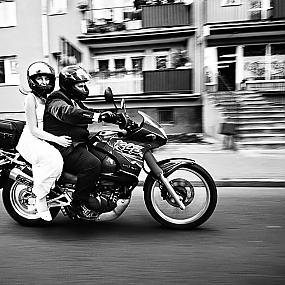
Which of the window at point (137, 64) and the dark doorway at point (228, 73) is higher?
the window at point (137, 64)

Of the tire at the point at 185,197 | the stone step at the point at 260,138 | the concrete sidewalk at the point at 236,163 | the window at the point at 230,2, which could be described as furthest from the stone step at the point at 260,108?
the tire at the point at 185,197

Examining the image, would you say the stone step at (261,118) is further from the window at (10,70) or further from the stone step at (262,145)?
the window at (10,70)

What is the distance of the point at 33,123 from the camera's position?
4156mm

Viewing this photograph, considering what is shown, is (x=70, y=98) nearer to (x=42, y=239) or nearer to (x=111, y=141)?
(x=111, y=141)

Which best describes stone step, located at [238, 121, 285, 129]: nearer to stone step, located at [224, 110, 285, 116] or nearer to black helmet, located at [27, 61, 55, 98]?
stone step, located at [224, 110, 285, 116]

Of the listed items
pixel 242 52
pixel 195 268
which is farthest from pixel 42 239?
pixel 242 52

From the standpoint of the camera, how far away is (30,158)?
4164 millimetres

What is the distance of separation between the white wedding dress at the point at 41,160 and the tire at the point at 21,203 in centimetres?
39

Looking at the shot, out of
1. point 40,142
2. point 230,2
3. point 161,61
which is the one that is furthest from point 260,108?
point 40,142

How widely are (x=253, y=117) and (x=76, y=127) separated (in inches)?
373

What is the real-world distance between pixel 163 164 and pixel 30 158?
131cm

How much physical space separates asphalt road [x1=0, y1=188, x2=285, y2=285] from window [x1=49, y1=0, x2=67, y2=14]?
46.7 ft

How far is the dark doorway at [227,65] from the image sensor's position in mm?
17500

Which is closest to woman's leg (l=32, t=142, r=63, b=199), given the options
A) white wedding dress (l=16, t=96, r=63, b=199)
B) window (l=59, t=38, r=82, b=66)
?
white wedding dress (l=16, t=96, r=63, b=199)
